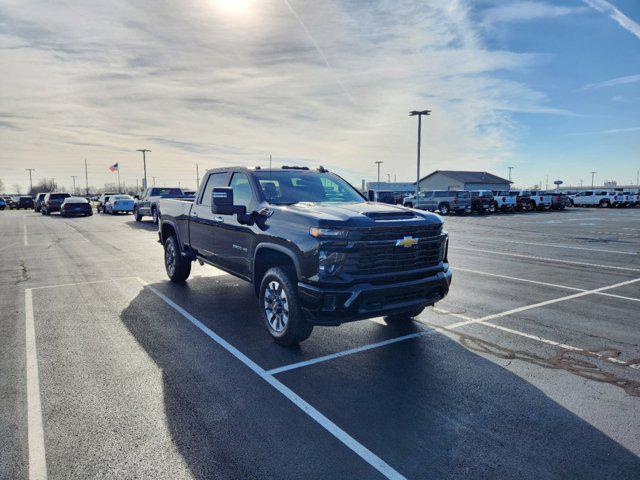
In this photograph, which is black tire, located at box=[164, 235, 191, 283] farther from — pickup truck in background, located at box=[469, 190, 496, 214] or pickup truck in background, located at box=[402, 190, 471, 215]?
pickup truck in background, located at box=[469, 190, 496, 214]

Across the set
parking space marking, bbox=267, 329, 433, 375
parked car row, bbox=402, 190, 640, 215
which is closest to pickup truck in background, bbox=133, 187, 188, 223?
parked car row, bbox=402, 190, 640, 215

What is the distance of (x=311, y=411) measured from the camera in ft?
11.6

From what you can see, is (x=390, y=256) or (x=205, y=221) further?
(x=205, y=221)

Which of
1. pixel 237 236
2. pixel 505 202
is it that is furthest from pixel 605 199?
pixel 237 236

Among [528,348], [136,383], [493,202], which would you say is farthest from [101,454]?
[493,202]

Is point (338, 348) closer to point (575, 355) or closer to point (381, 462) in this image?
point (381, 462)

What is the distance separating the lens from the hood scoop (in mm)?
4711

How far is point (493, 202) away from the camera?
34.8 metres

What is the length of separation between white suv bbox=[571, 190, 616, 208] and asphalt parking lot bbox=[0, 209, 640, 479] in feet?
155

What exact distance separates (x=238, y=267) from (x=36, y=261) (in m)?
8.07

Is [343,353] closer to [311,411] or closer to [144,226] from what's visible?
[311,411]

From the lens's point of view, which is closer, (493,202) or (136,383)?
(136,383)

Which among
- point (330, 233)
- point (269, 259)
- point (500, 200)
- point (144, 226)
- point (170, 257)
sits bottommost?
point (144, 226)

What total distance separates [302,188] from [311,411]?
317cm
